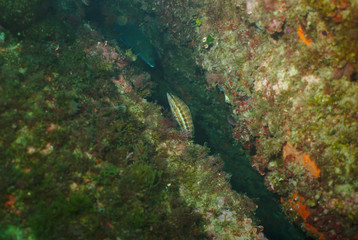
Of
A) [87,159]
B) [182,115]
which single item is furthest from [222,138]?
[87,159]

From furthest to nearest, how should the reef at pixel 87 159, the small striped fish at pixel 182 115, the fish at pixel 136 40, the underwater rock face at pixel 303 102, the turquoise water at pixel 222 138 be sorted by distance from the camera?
1. the fish at pixel 136 40
2. the small striped fish at pixel 182 115
3. the turquoise water at pixel 222 138
4. the underwater rock face at pixel 303 102
5. the reef at pixel 87 159

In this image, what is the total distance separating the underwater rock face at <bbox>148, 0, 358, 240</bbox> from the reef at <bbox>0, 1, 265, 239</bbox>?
138 cm

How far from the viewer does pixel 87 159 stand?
133 inches

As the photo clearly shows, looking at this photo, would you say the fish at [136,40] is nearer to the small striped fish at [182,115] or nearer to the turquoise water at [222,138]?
the turquoise water at [222,138]

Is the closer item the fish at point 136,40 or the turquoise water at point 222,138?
the turquoise water at point 222,138

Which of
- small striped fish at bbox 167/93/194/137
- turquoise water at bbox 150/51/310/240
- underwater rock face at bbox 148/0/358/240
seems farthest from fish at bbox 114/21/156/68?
underwater rock face at bbox 148/0/358/240

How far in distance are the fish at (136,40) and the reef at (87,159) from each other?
58.5 inches

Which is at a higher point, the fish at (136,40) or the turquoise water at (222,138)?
the fish at (136,40)

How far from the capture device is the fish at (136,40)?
267 inches

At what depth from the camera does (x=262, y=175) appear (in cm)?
529

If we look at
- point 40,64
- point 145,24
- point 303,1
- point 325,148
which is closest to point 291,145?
point 325,148

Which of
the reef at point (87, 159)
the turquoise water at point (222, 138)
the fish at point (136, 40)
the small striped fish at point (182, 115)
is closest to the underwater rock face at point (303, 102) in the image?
the turquoise water at point (222, 138)

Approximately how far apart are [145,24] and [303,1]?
21.4ft

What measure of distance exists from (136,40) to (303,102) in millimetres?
5638
